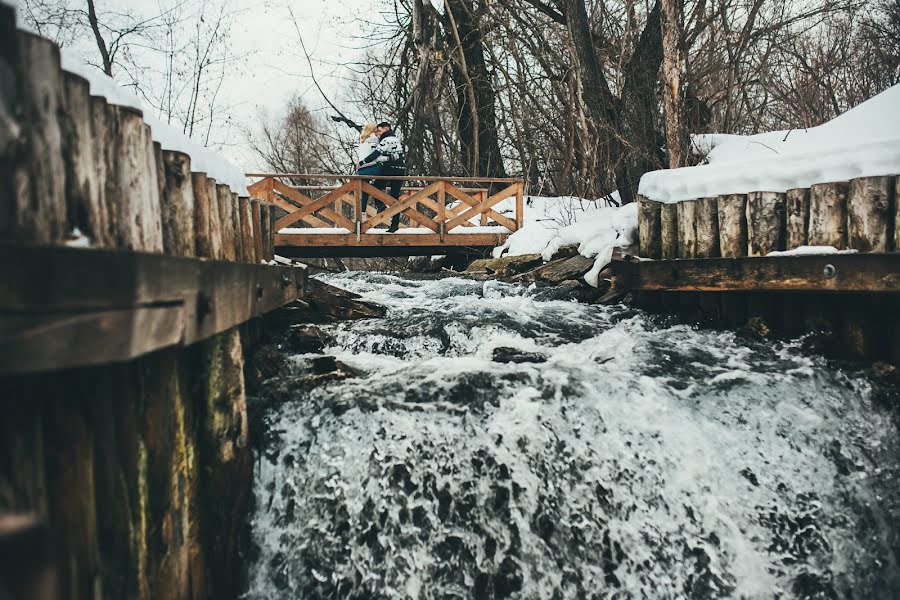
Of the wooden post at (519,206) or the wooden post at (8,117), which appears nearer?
the wooden post at (8,117)

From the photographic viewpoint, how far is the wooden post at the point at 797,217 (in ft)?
14.7

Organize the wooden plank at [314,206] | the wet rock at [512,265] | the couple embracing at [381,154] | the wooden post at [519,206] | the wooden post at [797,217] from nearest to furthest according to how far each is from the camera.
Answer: the wooden post at [797,217] → the wet rock at [512,265] → the couple embracing at [381,154] → the wooden plank at [314,206] → the wooden post at [519,206]

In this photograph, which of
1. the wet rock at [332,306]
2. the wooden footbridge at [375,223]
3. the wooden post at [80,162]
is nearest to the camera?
the wooden post at [80,162]

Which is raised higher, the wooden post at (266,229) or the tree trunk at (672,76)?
the tree trunk at (672,76)

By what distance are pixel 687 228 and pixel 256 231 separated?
355 centimetres

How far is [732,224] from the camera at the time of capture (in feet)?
16.0

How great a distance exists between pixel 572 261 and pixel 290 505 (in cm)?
561

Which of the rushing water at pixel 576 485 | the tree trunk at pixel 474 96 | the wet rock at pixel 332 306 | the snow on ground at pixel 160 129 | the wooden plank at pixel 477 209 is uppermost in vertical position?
the tree trunk at pixel 474 96

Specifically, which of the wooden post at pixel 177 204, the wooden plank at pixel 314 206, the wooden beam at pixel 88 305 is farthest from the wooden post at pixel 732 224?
the wooden plank at pixel 314 206

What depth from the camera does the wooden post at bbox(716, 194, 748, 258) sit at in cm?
481

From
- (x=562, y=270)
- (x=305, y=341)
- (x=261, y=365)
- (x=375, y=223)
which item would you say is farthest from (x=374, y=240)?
(x=261, y=365)

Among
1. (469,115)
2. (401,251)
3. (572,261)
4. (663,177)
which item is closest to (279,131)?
(469,115)

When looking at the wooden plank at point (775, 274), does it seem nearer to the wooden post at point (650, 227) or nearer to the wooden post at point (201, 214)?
the wooden post at point (650, 227)

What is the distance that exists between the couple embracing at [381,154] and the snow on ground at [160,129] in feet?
23.2
